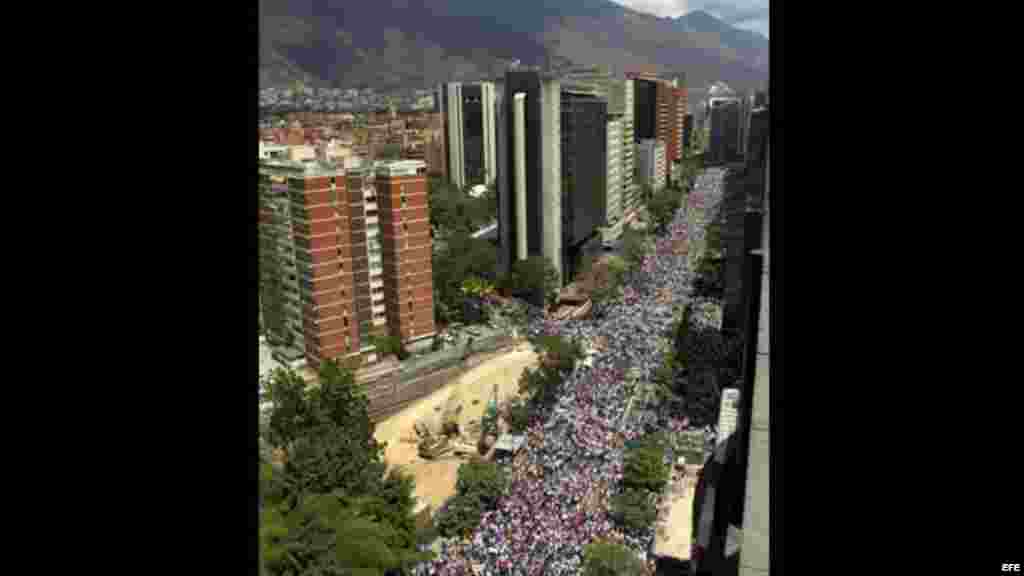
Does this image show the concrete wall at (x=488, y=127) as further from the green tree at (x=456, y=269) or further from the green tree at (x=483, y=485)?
the green tree at (x=483, y=485)

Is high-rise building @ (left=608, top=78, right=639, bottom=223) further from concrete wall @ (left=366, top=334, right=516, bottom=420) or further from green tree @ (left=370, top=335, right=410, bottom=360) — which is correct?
green tree @ (left=370, top=335, right=410, bottom=360)

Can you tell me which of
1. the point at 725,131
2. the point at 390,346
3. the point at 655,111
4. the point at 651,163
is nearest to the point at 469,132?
the point at 651,163

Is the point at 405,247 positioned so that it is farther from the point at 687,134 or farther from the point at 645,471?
the point at 687,134

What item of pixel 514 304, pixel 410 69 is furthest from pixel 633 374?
pixel 410 69

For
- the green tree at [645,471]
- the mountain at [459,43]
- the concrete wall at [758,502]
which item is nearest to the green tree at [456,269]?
the green tree at [645,471]
